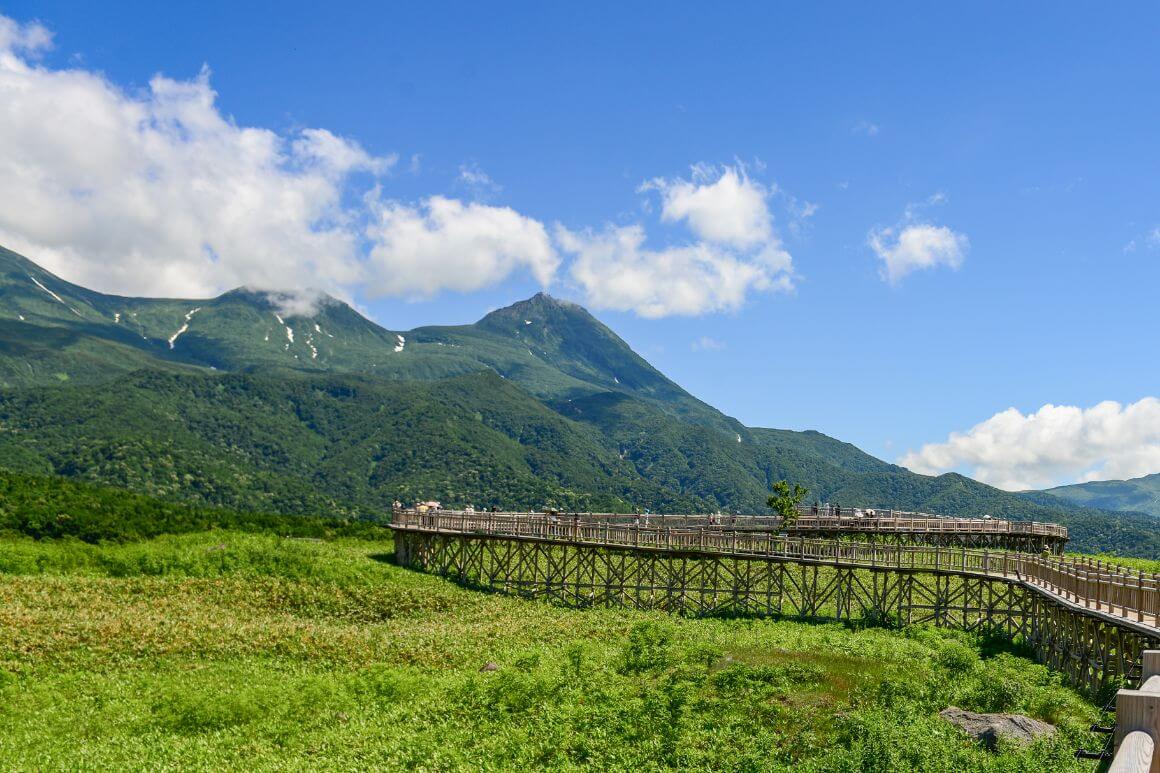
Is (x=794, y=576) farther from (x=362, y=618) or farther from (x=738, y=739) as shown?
(x=738, y=739)

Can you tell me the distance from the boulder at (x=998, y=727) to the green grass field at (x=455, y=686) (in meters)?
0.58

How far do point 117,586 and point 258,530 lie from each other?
62.2 feet

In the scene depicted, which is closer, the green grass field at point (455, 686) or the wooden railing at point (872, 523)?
the green grass field at point (455, 686)

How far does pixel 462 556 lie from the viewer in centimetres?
5666

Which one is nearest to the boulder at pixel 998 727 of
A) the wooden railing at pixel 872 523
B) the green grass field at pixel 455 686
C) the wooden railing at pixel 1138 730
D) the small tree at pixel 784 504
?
the green grass field at pixel 455 686

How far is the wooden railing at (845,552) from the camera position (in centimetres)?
2978

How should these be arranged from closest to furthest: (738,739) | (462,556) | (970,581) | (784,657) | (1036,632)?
(738,739), (784,657), (1036,632), (970,581), (462,556)

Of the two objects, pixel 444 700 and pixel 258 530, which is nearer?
pixel 444 700

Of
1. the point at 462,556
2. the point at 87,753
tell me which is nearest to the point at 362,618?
the point at 462,556

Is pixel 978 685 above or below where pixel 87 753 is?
above

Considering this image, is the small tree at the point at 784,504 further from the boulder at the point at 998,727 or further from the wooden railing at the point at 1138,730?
the wooden railing at the point at 1138,730

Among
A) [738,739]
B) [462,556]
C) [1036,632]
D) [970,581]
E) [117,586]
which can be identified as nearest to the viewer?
A: [738,739]

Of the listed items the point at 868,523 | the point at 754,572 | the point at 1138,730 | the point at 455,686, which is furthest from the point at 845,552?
the point at 1138,730

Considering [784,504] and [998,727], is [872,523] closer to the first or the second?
[784,504]
